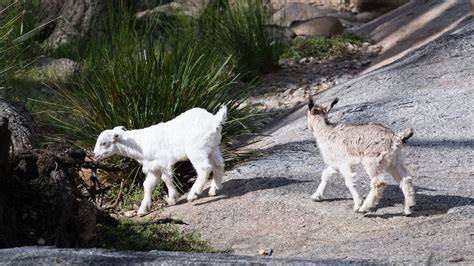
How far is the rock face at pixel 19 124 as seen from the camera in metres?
8.31

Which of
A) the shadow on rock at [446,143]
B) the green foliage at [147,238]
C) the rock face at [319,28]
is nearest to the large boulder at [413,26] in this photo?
the rock face at [319,28]

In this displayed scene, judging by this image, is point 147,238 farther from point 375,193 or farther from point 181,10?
point 181,10

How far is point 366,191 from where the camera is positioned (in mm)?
7695

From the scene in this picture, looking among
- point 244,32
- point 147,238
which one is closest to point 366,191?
point 147,238

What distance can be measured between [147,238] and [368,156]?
172 centimetres

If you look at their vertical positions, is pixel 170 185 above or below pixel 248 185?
above

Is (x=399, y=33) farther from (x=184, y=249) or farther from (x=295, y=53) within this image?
(x=184, y=249)

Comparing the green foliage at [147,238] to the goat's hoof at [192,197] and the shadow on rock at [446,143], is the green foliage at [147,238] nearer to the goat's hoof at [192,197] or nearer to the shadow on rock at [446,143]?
the goat's hoof at [192,197]

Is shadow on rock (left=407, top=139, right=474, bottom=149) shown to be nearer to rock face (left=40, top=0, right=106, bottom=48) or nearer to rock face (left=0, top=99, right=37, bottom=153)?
rock face (left=0, top=99, right=37, bottom=153)

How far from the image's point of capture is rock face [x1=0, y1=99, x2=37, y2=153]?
8.31 metres

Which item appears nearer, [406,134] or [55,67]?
[406,134]

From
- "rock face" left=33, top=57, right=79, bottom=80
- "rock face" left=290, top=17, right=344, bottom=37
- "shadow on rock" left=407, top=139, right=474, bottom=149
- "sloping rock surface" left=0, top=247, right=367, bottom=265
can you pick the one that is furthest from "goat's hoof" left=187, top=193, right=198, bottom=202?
"rock face" left=290, top=17, right=344, bottom=37

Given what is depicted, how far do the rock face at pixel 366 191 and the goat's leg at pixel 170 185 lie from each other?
3.1 inches

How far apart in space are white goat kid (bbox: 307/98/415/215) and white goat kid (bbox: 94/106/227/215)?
90cm
